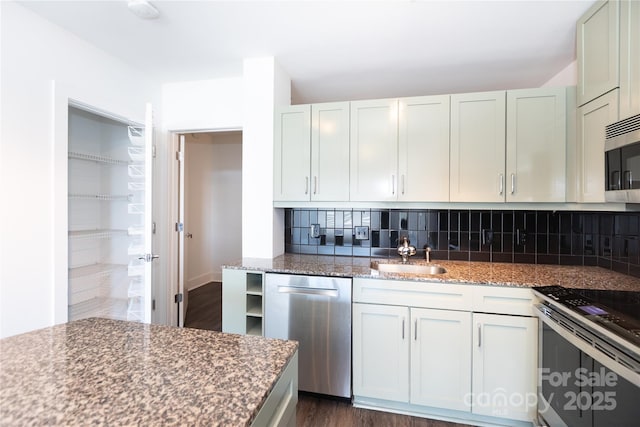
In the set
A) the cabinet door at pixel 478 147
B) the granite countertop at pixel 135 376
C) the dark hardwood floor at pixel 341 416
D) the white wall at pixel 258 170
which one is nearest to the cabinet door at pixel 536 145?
the cabinet door at pixel 478 147

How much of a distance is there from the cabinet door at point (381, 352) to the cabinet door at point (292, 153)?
1033 millimetres

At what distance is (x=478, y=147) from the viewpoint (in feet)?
7.04

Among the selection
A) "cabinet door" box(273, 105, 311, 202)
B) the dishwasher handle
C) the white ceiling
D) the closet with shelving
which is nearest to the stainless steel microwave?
the white ceiling

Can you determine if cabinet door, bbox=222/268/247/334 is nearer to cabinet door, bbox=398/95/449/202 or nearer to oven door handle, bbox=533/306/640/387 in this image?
cabinet door, bbox=398/95/449/202

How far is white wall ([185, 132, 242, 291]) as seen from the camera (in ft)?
15.6

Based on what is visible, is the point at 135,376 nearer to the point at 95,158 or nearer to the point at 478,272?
the point at 478,272

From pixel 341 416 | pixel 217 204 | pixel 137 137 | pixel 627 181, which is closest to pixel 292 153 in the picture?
pixel 137 137

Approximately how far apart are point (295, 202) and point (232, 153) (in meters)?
2.91

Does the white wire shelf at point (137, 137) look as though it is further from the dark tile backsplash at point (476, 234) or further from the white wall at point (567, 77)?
the white wall at point (567, 77)

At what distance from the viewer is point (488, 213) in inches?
96.1

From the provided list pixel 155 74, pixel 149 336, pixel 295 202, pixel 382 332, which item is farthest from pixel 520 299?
pixel 155 74

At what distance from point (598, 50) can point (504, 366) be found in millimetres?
1897

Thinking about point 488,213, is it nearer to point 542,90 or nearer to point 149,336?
point 542,90

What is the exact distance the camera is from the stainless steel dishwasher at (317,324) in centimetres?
196
